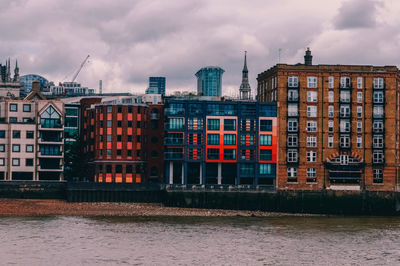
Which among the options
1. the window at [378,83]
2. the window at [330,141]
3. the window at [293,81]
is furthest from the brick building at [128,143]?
the window at [378,83]

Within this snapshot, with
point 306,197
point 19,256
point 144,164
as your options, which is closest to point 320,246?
point 19,256

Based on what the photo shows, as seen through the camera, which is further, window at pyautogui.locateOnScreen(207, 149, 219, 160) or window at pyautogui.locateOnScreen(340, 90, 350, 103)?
window at pyautogui.locateOnScreen(340, 90, 350, 103)

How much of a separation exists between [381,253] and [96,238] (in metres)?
32.8

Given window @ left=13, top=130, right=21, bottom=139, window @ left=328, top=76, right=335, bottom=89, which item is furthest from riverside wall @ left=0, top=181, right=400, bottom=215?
window @ left=328, top=76, right=335, bottom=89

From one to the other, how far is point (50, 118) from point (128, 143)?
56.2 ft

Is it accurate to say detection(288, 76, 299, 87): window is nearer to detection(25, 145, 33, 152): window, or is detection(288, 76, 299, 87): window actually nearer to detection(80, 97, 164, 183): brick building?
detection(80, 97, 164, 183): brick building

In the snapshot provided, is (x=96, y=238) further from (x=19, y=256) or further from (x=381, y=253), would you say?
(x=381, y=253)

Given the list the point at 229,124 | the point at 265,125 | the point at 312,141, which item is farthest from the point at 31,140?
the point at 312,141

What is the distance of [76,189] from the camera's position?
140m

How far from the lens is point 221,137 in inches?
5994

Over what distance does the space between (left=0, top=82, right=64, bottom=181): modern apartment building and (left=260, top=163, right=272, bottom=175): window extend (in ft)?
129

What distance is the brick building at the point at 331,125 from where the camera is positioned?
152m

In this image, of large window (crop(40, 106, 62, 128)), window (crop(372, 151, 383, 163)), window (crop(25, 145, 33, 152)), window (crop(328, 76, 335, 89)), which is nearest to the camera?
window (crop(328, 76, 335, 89))

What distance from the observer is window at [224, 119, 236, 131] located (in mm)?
152250
